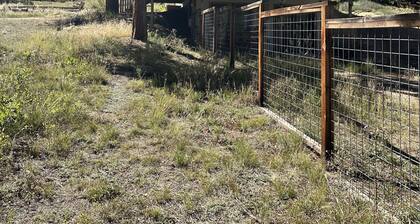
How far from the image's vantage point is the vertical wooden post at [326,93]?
4973 millimetres

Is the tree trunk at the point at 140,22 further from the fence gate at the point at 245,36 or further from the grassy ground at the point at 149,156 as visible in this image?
the grassy ground at the point at 149,156

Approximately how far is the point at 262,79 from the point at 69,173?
4.10 meters

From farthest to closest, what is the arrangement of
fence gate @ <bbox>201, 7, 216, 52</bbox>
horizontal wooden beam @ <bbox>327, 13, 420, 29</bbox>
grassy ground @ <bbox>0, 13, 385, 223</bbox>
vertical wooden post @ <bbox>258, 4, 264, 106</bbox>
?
fence gate @ <bbox>201, 7, 216, 52</bbox>
vertical wooden post @ <bbox>258, 4, 264, 106</bbox>
grassy ground @ <bbox>0, 13, 385, 223</bbox>
horizontal wooden beam @ <bbox>327, 13, 420, 29</bbox>

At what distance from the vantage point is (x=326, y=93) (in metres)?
5.00

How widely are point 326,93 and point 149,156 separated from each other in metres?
2.08

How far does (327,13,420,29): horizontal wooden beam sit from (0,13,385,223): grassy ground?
1501 millimetres

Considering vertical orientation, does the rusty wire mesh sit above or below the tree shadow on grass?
above

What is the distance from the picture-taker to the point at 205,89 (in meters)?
8.59

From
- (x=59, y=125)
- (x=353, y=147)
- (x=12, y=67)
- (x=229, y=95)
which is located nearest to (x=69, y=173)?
(x=59, y=125)

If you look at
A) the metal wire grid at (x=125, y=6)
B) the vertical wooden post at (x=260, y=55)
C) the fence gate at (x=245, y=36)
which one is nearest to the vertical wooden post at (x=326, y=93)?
the vertical wooden post at (x=260, y=55)

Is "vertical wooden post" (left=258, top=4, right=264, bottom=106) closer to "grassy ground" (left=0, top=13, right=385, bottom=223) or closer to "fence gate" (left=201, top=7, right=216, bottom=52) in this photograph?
"grassy ground" (left=0, top=13, right=385, bottom=223)

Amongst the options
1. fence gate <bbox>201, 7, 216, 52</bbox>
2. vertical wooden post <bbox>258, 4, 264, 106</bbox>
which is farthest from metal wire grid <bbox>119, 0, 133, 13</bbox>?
vertical wooden post <bbox>258, 4, 264, 106</bbox>

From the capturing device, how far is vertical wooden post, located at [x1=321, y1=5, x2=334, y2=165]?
4.97 metres

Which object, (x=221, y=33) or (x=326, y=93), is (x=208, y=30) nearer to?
(x=221, y=33)
